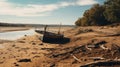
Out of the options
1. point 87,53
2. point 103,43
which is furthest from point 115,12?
point 87,53

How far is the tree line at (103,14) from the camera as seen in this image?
6656cm

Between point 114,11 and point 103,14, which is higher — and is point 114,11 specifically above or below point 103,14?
above

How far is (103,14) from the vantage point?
2987 inches

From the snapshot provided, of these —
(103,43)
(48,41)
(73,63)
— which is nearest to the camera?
(73,63)

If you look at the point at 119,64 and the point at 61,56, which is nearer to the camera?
the point at 119,64

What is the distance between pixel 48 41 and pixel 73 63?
21084 mm

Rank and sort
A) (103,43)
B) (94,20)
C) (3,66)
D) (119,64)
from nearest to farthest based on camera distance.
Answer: (119,64)
(3,66)
(103,43)
(94,20)

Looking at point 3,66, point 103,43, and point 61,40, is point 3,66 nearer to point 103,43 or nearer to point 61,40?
point 103,43

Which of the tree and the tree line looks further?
the tree line

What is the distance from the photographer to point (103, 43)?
2788 cm

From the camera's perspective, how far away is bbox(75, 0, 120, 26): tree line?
218 ft

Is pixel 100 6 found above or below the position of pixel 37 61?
above

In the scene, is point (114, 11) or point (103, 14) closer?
point (114, 11)

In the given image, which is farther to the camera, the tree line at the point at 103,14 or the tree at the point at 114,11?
the tree line at the point at 103,14
